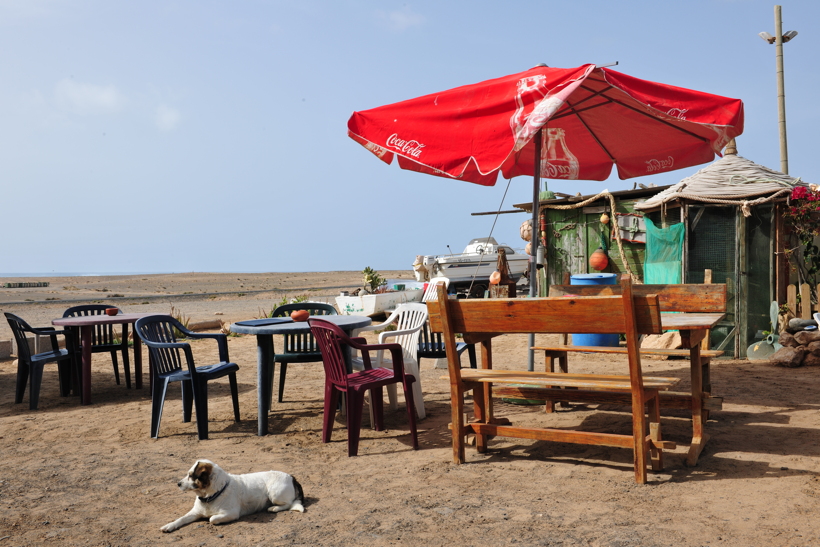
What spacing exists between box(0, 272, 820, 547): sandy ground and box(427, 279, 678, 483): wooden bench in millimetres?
220

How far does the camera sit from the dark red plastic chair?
432 cm

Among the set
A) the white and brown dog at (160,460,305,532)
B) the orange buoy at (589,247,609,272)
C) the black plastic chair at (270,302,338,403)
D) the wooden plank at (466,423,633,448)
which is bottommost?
the white and brown dog at (160,460,305,532)

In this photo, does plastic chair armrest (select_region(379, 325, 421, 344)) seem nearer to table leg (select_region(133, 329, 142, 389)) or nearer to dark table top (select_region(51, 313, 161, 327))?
dark table top (select_region(51, 313, 161, 327))

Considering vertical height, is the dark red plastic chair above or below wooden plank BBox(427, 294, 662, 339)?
below

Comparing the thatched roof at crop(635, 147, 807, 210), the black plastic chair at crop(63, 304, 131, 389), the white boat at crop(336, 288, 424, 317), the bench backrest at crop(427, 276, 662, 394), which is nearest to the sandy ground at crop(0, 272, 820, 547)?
the bench backrest at crop(427, 276, 662, 394)

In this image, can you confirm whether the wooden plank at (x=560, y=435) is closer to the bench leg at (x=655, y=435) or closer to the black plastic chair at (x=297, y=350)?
the bench leg at (x=655, y=435)

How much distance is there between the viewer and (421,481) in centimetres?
374

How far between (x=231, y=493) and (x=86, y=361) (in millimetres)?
3727

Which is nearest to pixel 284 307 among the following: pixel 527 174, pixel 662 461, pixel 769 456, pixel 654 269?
pixel 527 174

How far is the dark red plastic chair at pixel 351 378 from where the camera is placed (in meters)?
4.32

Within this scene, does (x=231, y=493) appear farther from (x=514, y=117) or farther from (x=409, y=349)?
(x=514, y=117)

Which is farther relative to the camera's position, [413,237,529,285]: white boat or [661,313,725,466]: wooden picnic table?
[413,237,529,285]: white boat

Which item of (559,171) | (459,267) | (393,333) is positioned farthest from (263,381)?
(459,267)

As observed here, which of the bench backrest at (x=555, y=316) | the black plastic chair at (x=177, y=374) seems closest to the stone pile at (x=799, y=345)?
the bench backrest at (x=555, y=316)
